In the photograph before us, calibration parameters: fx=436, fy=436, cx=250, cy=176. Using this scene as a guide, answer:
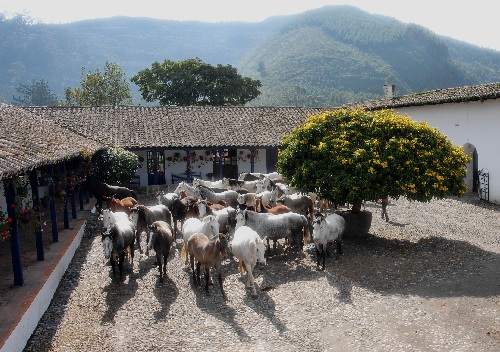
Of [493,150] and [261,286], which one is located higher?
[493,150]

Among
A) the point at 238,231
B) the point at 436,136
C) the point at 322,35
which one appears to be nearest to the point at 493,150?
the point at 436,136

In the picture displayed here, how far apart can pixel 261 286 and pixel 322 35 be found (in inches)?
4602

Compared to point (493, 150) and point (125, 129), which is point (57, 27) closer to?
point (125, 129)

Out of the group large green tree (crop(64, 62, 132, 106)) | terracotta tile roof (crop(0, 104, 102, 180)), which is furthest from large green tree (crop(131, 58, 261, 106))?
terracotta tile roof (crop(0, 104, 102, 180))

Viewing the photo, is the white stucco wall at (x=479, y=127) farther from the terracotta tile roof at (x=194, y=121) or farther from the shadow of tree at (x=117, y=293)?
the shadow of tree at (x=117, y=293)

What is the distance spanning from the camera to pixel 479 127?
2052 centimetres

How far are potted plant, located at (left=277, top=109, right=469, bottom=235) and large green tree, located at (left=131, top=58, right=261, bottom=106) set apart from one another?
3121cm

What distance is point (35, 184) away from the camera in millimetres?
9414

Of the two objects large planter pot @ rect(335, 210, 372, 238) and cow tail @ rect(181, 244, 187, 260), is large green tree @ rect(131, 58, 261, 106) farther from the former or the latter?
cow tail @ rect(181, 244, 187, 260)

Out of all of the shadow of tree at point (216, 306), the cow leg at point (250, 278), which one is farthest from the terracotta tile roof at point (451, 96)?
the shadow of tree at point (216, 306)

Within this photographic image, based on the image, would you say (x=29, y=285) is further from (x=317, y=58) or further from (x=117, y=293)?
(x=317, y=58)

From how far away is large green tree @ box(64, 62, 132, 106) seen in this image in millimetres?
47406

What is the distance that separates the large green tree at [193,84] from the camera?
4300cm

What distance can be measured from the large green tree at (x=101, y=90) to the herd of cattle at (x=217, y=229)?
117ft
